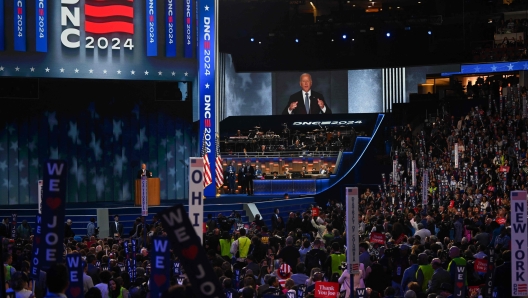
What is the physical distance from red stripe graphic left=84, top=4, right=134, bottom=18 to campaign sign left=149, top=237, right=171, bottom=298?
903 inches

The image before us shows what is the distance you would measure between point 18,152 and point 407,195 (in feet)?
46.5

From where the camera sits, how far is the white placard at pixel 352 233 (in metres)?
10.8

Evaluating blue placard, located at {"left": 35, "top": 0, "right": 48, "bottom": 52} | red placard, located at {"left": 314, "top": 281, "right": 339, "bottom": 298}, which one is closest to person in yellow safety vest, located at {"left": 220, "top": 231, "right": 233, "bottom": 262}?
red placard, located at {"left": 314, "top": 281, "right": 339, "bottom": 298}

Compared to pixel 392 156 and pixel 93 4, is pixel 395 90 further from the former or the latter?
pixel 93 4

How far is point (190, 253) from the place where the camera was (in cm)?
612

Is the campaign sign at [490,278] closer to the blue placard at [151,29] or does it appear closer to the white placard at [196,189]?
the white placard at [196,189]

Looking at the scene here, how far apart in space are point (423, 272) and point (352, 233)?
2486 mm

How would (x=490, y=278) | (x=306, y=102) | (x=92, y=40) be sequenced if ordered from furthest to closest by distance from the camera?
(x=306, y=102)
(x=92, y=40)
(x=490, y=278)

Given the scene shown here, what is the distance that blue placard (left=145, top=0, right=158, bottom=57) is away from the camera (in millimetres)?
29781

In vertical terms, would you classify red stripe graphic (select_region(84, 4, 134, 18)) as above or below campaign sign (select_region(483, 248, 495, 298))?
above

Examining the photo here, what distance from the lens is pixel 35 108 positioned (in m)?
31.6

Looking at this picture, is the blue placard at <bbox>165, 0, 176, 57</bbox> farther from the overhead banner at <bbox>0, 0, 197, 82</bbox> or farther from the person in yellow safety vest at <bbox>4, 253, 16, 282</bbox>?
the person in yellow safety vest at <bbox>4, 253, 16, 282</bbox>

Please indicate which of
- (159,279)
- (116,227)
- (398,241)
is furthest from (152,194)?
(159,279)

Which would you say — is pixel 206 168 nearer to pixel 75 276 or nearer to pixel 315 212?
pixel 315 212
